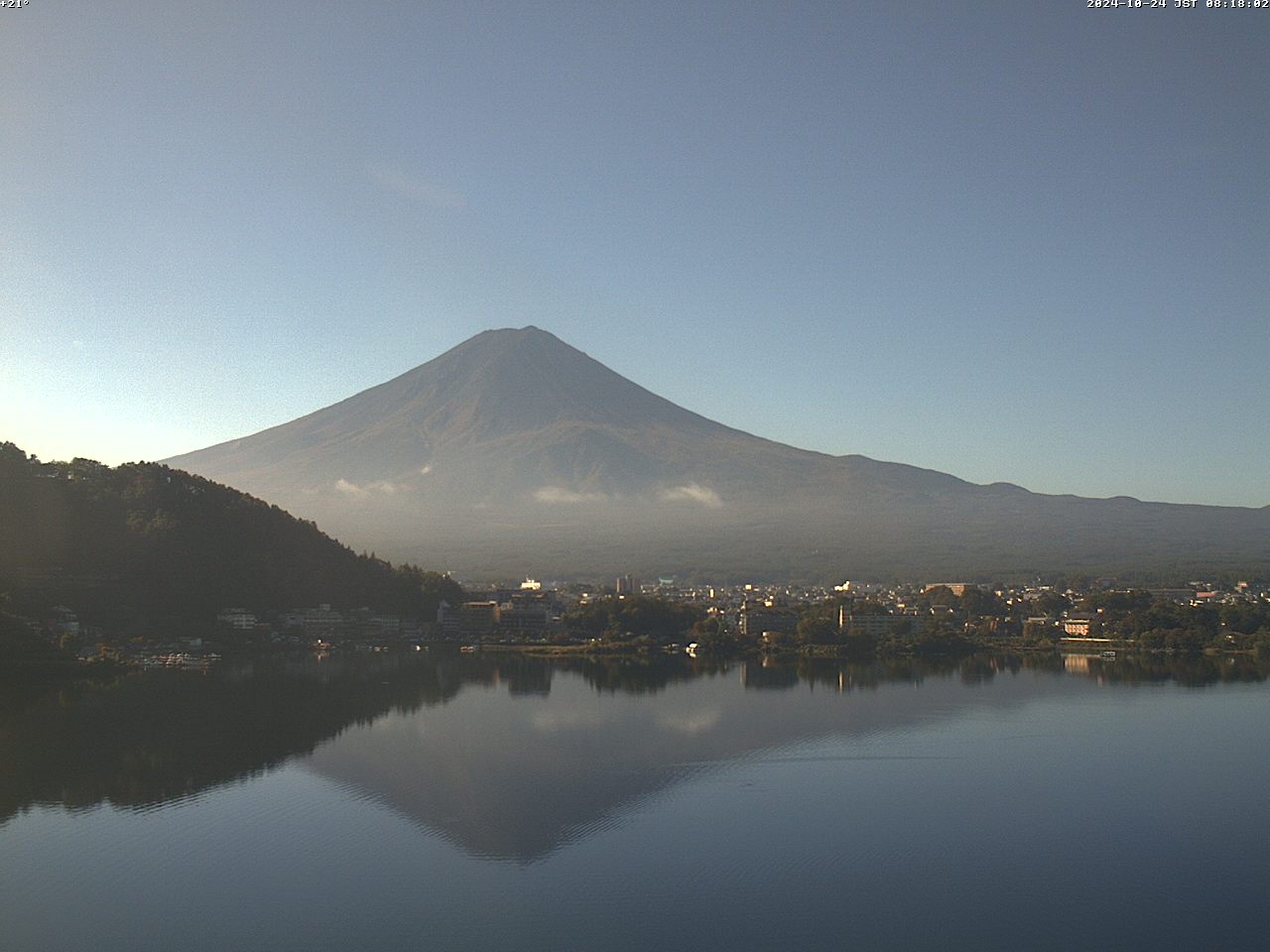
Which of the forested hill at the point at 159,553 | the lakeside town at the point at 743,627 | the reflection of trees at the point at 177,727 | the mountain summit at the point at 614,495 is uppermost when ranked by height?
the mountain summit at the point at 614,495

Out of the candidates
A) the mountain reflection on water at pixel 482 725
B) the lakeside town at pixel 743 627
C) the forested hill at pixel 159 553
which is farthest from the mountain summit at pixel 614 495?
the mountain reflection on water at pixel 482 725

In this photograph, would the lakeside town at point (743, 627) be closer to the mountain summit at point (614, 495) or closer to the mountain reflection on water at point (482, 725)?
the mountain reflection on water at point (482, 725)

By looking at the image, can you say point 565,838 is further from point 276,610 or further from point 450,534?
point 450,534

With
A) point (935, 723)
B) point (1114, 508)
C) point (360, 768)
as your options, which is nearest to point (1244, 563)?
point (1114, 508)

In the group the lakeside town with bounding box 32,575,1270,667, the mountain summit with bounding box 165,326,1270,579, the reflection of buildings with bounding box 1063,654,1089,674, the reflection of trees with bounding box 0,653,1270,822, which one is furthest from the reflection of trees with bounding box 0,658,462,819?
the mountain summit with bounding box 165,326,1270,579

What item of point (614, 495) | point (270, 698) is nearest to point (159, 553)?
point (270, 698)

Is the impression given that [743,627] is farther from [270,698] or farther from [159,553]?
[270,698]

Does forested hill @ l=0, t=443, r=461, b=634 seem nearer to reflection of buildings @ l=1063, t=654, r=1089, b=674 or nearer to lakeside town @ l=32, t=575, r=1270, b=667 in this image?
lakeside town @ l=32, t=575, r=1270, b=667
